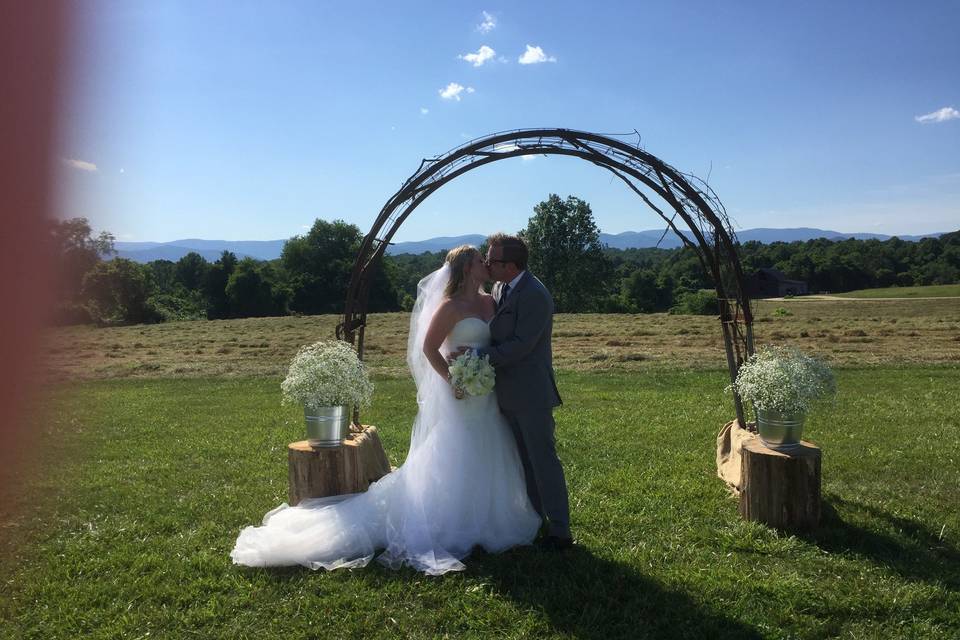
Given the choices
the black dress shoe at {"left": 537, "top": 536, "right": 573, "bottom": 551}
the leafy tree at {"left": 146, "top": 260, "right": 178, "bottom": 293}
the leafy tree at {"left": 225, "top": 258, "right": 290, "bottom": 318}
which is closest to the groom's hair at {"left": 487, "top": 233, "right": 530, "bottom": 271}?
the black dress shoe at {"left": 537, "top": 536, "right": 573, "bottom": 551}

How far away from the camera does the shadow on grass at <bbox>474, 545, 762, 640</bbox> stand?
12.8 ft

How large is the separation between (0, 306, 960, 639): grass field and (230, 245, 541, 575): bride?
0.27m

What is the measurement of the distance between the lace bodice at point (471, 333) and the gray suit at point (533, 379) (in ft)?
0.35

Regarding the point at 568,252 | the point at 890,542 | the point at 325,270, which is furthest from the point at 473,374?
the point at 325,270

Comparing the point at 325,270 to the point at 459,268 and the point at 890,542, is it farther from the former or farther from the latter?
the point at 890,542

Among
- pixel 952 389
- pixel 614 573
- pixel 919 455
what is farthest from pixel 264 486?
pixel 952 389

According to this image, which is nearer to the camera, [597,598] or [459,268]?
[597,598]

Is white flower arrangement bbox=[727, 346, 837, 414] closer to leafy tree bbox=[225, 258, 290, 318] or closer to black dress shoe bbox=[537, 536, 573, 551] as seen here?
black dress shoe bbox=[537, 536, 573, 551]

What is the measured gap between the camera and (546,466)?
5.07 metres

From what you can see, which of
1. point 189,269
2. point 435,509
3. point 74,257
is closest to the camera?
point 435,509

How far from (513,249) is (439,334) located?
926mm

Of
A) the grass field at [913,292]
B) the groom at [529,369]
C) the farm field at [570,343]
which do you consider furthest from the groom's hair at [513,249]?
the grass field at [913,292]

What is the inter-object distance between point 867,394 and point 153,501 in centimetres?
1181

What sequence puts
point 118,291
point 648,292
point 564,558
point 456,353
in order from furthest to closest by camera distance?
point 648,292 < point 118,291 < point 456,353 < point 564,558
